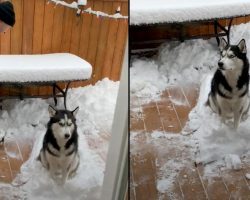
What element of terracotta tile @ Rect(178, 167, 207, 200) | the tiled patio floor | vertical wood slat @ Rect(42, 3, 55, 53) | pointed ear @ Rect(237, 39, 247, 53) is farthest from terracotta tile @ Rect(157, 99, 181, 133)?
vertical wood slat @ Rect(42, 3, 55, 53)

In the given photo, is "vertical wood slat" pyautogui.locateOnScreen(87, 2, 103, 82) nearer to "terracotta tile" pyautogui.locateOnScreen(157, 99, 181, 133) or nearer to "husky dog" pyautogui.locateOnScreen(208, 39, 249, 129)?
"terracotta tile" pyautogui.locateOnScreen(157, 99, 181, 133)

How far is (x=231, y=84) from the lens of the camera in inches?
41.3

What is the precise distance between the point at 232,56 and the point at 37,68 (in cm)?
51

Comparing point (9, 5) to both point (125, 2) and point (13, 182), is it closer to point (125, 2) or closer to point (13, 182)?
point (125, 2)

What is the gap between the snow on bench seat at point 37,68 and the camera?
1.13 m

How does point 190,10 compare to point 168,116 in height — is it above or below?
above

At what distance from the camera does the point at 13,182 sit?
119cm

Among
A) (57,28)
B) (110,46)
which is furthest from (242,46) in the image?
(57,28)

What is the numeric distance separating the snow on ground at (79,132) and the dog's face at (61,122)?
18 mm

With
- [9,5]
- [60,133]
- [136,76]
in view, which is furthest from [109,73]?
[9,5]

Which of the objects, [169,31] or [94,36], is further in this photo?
[94,36]

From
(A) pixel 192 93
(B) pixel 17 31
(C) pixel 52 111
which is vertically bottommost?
(C) pixel 52 111

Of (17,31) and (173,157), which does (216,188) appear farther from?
Result: (17,31)

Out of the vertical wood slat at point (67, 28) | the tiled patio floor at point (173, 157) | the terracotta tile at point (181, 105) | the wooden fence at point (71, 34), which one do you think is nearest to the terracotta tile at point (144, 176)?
the tiled patio floor at point (173, 157)
